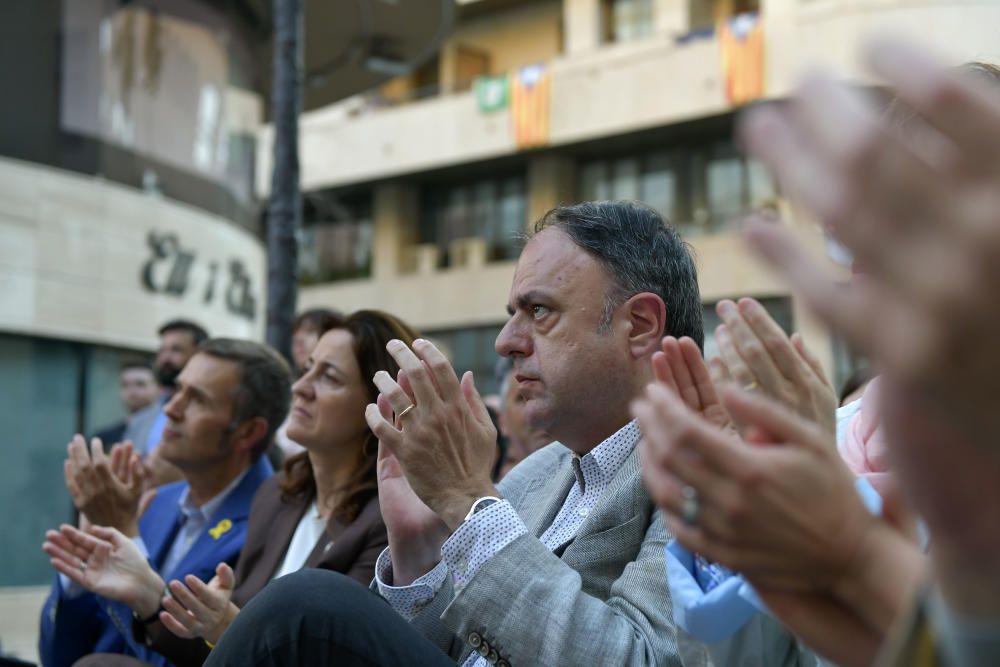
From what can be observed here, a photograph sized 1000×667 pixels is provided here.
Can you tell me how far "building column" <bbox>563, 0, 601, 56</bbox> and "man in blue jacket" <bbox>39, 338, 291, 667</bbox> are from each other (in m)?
22.5

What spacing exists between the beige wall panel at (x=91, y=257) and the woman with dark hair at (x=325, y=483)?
25.4ft

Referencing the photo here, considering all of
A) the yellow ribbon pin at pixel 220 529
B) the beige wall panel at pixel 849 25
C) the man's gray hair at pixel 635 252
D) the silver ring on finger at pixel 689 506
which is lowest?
the yellow ribbon pin at pixel 220 529

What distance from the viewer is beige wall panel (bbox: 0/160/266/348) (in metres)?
11.2

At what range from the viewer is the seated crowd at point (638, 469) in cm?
101

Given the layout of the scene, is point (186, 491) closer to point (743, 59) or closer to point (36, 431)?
point (36, 431)

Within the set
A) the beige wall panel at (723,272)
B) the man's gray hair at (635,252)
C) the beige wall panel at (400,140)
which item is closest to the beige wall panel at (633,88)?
the beige wall panel at (400,140)

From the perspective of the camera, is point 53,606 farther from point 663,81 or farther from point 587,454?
point 663,81

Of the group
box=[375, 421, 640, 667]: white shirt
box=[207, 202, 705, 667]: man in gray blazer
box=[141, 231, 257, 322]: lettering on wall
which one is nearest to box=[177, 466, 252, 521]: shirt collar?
box=[207, 202, 705, 667]: man in gray blazer

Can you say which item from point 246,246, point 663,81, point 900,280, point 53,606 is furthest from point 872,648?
point 663,81

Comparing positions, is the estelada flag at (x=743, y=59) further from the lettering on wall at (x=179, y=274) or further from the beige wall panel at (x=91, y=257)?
the beige wall panel at (x=91, y=257)

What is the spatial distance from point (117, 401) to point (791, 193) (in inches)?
462

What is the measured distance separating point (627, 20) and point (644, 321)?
82.0 feet

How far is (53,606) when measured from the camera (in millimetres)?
4359

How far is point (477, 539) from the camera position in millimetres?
2334
